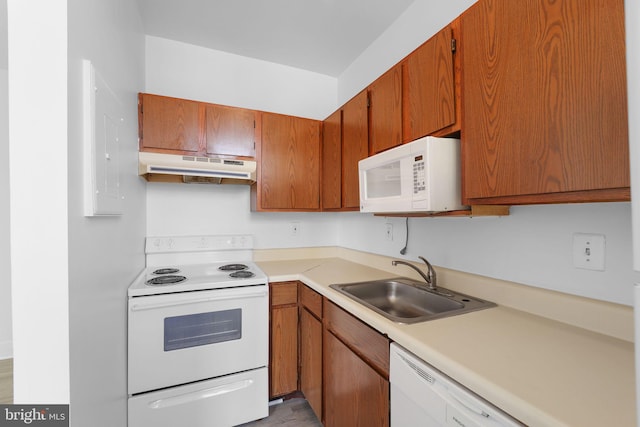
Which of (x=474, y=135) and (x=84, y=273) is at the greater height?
(x=474, y=135)

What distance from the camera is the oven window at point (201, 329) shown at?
156 cm

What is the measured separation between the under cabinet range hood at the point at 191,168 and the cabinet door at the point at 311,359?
106 cm

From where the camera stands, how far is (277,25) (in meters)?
1.99

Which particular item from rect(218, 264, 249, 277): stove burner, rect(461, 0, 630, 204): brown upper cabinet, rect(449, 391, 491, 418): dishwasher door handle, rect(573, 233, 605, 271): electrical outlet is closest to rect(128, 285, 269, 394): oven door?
rect(218, 264, 249, 277): stove burner

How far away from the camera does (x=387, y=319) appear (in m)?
1.06

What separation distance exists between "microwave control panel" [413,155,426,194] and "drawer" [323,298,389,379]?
1.98ft

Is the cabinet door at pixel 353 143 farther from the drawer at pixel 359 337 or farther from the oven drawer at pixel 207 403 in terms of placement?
the oven drawer at pixel 207 403

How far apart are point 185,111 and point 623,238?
7.60ft

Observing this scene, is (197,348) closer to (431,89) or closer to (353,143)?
(353,143)

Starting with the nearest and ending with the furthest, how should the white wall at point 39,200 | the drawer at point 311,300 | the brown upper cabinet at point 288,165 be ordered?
the white wall at point 39,200, the drawer at point 311,300, the brown upper cabinet at point 288,165

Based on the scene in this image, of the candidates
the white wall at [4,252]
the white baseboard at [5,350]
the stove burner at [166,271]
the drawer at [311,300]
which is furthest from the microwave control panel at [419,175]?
the white baseboard at [5,350]

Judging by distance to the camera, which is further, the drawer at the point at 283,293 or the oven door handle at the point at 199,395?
the drawer at the point at 283,293

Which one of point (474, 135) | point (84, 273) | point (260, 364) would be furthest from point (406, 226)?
point (84, 273)

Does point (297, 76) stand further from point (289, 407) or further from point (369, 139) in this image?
point (289, 407)
